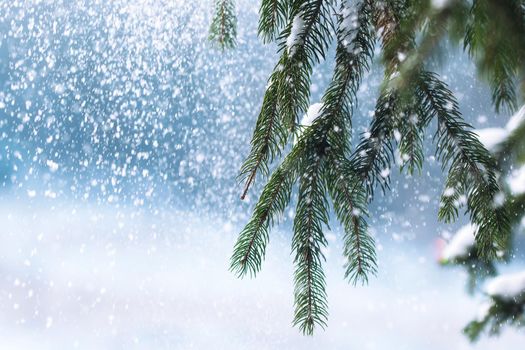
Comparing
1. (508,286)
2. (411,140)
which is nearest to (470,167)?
(411,140)

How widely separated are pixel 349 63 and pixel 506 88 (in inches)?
13.8

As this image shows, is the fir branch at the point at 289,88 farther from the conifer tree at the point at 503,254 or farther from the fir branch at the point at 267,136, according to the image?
the conifer tree at the point at 503,254

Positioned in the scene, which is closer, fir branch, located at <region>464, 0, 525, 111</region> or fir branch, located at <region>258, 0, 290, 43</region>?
fir branch, located at <region>464, 0, 525, 111</region>

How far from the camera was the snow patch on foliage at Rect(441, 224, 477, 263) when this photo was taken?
1773 mm

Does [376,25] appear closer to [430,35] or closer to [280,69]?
[280,69]

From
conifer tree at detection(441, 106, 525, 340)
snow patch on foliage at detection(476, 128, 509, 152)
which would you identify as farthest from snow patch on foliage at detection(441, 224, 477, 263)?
snow patch on foliage at detection(476, 128, 509, 152)

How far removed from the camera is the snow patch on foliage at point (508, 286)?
5.24 feet

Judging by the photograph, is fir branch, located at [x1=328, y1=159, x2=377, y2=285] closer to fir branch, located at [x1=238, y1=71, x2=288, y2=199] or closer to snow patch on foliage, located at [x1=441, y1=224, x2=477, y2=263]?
fir branch, located at [x1=238, y1=71, x2=288, y2=199]

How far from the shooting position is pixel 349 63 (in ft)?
3.71

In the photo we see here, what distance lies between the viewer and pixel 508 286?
1616 mm

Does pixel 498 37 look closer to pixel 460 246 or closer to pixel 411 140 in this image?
pixel 411 140

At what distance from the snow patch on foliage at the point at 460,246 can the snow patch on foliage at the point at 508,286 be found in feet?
0.48

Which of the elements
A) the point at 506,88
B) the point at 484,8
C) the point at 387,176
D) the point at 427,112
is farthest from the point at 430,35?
the point at 387,176

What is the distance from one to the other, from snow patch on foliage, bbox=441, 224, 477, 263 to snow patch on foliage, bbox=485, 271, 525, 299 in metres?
0.15
